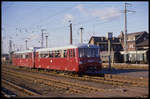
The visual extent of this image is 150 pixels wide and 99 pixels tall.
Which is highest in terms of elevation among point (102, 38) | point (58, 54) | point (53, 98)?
point (102, 38)

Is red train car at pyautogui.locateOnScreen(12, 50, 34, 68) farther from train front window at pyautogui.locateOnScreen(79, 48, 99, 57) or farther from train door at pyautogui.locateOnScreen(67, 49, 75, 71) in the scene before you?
train front window at pyautogui.locateOnScreen(79, 48, 99, 57)

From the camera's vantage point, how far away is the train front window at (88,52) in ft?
63.0

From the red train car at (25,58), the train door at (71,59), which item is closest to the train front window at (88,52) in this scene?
the train door at (71,59)

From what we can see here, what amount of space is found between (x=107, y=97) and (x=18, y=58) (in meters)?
30.3

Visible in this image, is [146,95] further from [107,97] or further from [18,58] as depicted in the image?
[18,58]

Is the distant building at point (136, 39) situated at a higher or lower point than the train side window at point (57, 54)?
higher

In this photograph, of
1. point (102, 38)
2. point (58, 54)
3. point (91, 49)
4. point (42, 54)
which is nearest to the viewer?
point (91, 49)

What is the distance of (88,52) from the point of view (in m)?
19.6

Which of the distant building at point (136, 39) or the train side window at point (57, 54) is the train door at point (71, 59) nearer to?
the train side window at point (57, 54)

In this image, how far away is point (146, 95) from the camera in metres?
10.0

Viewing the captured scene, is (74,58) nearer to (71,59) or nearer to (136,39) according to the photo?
(71,59)

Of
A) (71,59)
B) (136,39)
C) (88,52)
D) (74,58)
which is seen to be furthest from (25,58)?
(136,39)

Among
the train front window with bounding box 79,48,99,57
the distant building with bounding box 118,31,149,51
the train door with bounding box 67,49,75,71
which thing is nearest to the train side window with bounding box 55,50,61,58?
the train door with bounding box 67,49,75,71

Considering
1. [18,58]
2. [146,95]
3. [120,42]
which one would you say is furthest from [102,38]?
[146,95]
